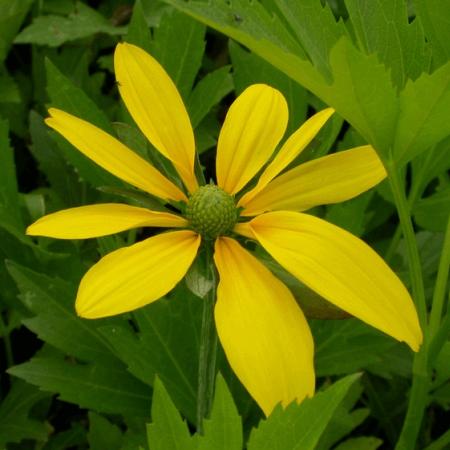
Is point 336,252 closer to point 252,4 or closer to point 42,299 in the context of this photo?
point 252,4

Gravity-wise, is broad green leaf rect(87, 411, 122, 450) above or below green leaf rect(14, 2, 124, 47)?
below

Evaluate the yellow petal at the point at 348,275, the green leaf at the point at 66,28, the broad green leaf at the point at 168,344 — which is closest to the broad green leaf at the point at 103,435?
the broad green leaf at the point at 168,344

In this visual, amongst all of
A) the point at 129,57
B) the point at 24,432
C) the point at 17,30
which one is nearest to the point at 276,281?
the point at 129,57

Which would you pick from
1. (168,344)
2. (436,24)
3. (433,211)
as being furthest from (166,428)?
(433,211)

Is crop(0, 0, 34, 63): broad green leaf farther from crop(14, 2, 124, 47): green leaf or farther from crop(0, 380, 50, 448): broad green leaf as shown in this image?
crop(0, 380, 50, 448): broad green leaf

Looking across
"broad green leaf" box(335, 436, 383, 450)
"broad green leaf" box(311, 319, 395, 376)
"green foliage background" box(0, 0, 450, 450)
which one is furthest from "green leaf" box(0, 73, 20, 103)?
"broad green leaf" box(335, 436, 383, 450)

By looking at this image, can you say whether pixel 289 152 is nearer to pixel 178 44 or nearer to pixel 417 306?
pixel 417 306
